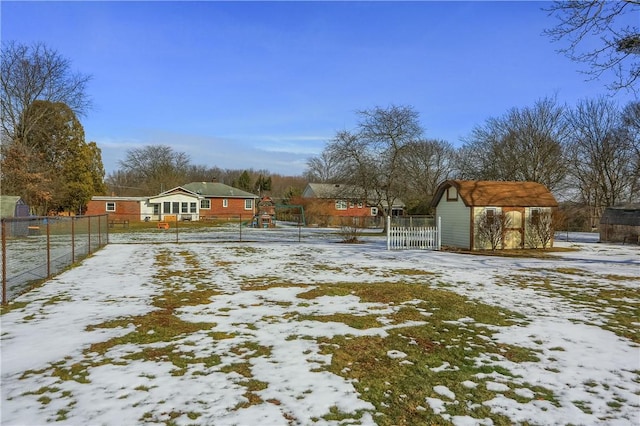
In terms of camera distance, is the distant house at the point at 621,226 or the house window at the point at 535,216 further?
the distant house at the point at 621,226

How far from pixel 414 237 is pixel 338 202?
2685cm

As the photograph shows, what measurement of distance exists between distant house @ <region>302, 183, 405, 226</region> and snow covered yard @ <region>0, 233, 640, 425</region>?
2156 cm

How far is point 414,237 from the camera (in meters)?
18.5

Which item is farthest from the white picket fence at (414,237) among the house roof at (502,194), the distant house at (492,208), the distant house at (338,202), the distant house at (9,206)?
the distant house at (9,206)

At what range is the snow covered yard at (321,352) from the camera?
135 inches

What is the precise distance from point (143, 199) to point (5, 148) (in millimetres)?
16964

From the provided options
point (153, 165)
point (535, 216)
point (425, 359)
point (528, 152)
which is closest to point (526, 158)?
point (528, 152)

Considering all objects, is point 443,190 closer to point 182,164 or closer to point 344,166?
point 344,166

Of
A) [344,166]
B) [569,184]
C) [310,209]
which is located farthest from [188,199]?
[569,184]

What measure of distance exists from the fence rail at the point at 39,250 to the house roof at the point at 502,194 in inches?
629

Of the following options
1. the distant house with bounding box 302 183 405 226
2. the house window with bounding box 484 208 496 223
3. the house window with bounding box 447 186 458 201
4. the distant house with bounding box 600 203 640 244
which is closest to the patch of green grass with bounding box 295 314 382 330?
the house window with bounding box 484 208 496 223

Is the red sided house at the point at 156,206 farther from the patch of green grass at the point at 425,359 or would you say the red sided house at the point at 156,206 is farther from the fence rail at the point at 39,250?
the patch of green grass at the point at 425,359

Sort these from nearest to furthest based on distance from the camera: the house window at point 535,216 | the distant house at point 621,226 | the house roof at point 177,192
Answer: the house window at point 535,216 < the distant house at point 621,226 < the house roof at point 177,192

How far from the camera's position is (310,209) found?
42031mm
